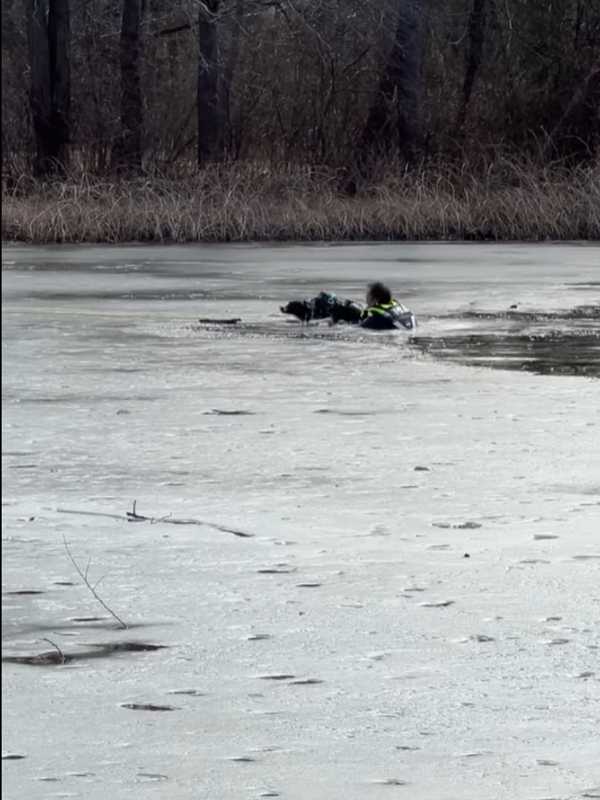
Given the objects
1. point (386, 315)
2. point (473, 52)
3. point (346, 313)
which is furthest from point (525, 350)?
point (473, 52)

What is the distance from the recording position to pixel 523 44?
38250mm

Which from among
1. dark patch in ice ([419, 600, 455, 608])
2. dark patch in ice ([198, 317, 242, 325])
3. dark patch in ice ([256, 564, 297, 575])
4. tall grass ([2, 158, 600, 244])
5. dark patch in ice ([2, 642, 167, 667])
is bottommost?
dark patch in ice ([198, 317, 242, 325])

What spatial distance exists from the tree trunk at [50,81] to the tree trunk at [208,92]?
87.7 inches

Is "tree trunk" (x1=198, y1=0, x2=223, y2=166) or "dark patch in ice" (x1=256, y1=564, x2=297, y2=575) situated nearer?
"dark patch in ice" (x1=256, y1=564, x2=297, y2=575)

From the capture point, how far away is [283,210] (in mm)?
30609

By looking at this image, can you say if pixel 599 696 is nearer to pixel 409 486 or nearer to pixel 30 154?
pixel 409 486

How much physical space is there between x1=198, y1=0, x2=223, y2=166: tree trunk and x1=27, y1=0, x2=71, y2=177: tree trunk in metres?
2.23

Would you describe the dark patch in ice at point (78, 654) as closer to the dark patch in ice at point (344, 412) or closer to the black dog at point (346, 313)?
the dark patch in ice at point (344, 412)

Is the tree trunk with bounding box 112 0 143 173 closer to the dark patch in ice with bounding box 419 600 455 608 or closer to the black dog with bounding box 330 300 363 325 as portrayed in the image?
the black dog with bounding box 330 300 363 325

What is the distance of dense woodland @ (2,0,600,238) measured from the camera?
115 feet

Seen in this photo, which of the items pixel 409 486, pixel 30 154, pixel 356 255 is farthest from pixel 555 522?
pixel 30 154

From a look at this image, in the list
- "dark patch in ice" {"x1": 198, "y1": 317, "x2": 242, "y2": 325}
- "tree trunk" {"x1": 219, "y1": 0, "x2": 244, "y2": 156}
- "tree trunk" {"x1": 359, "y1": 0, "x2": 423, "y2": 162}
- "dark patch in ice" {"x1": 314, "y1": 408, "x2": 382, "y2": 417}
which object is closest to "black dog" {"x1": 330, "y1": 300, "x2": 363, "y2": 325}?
"dark patch in ice" {"x1": 198, "y1": 317, "x2": 242, "y2": 325}

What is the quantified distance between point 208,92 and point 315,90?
241 cm

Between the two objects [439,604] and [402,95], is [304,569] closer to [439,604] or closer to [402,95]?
[439,604]
